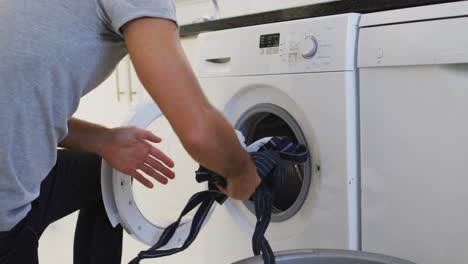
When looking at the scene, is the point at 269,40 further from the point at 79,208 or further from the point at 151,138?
the point at 79,208

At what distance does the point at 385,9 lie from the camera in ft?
3.03

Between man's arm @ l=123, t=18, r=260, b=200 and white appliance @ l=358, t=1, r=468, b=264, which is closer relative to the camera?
man's arm @ l=123, t=18, r=260, b=200

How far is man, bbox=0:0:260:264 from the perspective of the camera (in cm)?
63

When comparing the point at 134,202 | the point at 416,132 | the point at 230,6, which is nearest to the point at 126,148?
the point at 134,202

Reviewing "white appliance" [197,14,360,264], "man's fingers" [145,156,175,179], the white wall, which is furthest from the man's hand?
the white wall

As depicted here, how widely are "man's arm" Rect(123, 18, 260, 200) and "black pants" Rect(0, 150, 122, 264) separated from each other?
1.32 ft

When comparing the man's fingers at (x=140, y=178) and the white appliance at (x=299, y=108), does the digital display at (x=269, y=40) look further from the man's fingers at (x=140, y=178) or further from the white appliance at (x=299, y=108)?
the man's fingers at (x=140, y=178)

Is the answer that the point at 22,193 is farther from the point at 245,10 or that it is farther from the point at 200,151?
the point at 245,10

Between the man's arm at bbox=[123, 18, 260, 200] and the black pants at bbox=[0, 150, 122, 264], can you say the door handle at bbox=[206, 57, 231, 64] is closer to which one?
the black pants at bbox=[0, 150, 122, 264]

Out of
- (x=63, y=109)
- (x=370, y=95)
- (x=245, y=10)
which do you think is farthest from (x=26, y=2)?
(x=245, y=10)

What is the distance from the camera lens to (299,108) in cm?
104

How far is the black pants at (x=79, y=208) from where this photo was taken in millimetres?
886

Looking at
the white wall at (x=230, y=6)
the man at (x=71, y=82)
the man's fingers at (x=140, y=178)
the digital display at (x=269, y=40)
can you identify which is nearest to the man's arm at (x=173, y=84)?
the man at (x=71, y=82)

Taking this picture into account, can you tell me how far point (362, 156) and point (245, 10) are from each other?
41.9 inches
